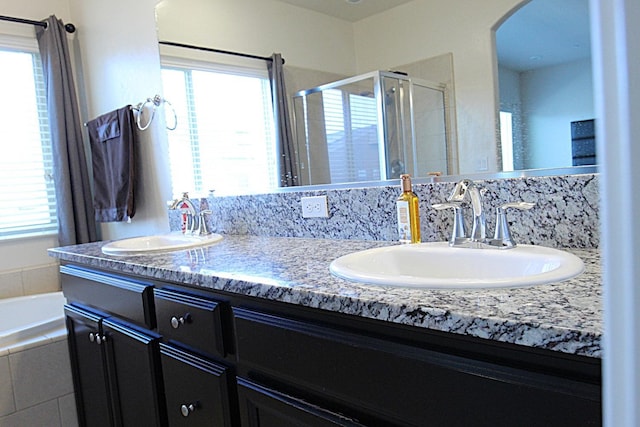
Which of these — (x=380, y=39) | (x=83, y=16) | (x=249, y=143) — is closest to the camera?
(x=380, y=39)

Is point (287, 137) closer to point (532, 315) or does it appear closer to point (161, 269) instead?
point (161, 269)

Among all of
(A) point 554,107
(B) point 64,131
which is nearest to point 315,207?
(A) point 554,107

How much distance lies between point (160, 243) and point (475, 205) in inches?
56.4

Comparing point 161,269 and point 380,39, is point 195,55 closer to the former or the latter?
point 380,39

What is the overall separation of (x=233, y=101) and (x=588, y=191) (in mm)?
1473

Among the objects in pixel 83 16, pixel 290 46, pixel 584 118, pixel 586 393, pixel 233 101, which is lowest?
pixel 586 393

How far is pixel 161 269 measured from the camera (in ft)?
4.25

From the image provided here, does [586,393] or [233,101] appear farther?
[233,101]

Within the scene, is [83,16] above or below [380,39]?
above

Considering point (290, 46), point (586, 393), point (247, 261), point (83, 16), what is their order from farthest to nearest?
point (83, 16) < point (290, 46) < point (247, 261) < point (586, 393)

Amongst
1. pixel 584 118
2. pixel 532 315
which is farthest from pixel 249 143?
pixel 532 315

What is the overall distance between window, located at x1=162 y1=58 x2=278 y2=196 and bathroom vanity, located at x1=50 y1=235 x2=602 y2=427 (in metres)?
0.46

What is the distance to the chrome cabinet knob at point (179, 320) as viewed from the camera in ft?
4.03

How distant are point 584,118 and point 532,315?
2.09ft
